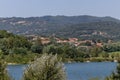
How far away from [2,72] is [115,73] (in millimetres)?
9020

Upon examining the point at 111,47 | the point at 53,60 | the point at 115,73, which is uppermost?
the point at 53,60

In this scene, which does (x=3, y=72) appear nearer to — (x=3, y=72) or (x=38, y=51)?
(x=3, y=72)

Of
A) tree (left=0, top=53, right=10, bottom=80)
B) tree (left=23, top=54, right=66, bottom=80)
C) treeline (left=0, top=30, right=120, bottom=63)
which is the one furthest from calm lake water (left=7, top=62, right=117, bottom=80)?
treeline (left=0, top=30, right=120, bottom=63)

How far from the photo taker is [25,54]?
14375 cm

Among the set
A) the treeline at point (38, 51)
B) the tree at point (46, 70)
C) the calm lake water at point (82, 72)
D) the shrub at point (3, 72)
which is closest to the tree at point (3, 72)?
the shrub at point (3, 72)

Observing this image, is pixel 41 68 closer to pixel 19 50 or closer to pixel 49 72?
pixel 49 72

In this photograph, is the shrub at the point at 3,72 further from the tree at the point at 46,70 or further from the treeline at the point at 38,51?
the treeline at the point at 38,51

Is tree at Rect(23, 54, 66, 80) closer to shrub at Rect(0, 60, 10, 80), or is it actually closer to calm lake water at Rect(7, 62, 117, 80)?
shrub at Rect(0, 60, 10, 80)

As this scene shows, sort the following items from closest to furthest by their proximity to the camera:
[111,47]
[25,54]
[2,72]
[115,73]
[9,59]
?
[2,72] < [115,73] < [9,59] < [25,54] < [111,47]

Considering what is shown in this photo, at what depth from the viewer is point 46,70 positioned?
90.9 feet

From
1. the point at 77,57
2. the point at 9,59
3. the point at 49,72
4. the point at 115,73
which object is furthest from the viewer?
the point at 77,57

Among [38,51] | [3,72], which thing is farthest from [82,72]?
[38,51]

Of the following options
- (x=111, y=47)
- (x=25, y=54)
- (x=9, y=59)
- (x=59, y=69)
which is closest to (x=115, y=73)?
(x=59, y=69)

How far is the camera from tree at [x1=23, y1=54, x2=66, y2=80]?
27.6 meters
